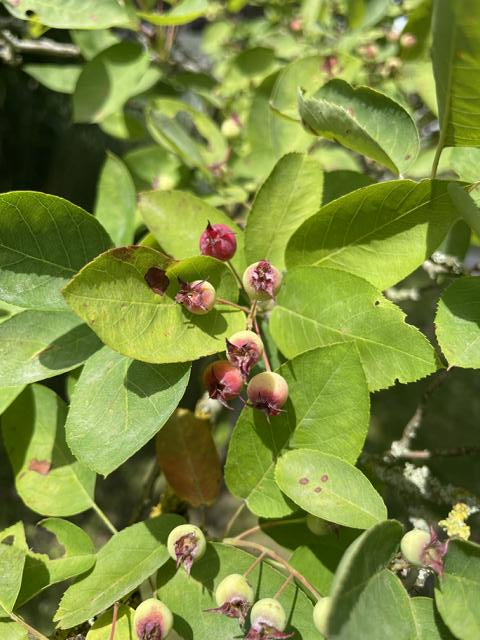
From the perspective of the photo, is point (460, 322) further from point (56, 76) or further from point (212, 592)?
point (56, 76)

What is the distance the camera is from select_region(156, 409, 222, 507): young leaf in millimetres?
938

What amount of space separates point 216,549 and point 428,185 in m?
0.50

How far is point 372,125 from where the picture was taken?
2.49ft

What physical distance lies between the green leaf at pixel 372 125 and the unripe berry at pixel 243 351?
0.27 m

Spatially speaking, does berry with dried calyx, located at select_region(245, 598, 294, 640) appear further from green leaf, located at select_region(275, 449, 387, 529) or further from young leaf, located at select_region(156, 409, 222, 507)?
young leaf, located at select_region(156, 409, 222, 507)

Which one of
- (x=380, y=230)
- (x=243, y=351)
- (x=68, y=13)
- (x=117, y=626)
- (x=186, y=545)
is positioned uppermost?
(x=68, y=13)

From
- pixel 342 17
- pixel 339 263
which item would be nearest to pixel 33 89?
pixel 342 17

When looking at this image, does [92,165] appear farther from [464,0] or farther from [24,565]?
[464,0]

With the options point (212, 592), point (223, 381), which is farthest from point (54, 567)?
point (223, 381)

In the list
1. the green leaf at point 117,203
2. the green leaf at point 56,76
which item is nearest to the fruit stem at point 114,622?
the green leaf at point 117,203

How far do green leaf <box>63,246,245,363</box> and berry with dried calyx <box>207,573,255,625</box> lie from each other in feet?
0.83

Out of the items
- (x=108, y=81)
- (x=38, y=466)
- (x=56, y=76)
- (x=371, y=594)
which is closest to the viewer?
(x=371, y=594)

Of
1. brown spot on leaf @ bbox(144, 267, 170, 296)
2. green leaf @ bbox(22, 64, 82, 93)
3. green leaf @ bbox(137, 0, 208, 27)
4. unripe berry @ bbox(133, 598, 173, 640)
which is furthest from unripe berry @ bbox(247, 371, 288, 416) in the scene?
green leaf @ bbox(22, 64, 82, 93)

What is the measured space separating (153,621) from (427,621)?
0.29 metres
